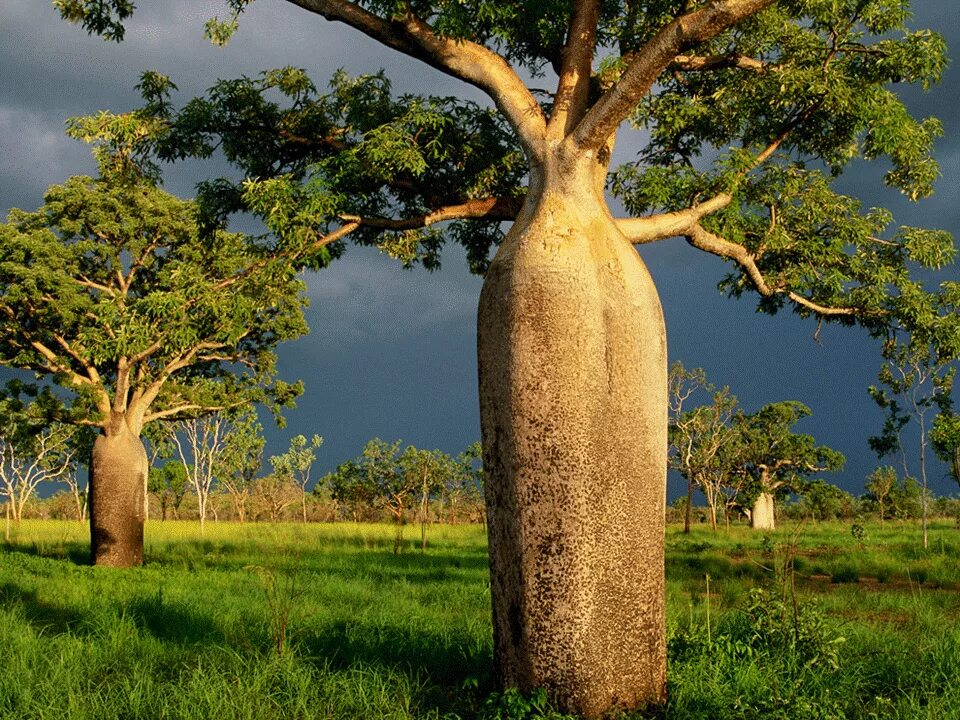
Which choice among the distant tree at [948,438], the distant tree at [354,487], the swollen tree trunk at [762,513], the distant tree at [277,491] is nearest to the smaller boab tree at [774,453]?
the swollen tree trunk at [762,513]

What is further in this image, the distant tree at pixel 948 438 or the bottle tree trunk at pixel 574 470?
the distant tree at pixel 948 438

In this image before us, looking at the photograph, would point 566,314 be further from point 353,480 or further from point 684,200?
point 353,480

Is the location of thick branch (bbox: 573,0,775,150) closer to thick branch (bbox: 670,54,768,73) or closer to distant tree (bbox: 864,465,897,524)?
thick branch (bbox: 670,54,768,73)

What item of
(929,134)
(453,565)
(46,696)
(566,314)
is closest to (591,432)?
(566,314)

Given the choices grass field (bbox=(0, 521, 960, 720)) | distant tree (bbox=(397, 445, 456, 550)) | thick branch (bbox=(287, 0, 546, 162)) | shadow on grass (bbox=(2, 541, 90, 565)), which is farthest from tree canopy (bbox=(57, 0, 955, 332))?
distant tree (bbox=(397, 445, 456, 550))

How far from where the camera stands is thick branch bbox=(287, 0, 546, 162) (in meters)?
5.51

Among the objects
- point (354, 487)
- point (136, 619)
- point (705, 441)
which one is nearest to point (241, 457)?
point (354, 487)

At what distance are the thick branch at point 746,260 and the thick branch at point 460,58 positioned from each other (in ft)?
6.03

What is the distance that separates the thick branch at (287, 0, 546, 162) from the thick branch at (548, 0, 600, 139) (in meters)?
0.16

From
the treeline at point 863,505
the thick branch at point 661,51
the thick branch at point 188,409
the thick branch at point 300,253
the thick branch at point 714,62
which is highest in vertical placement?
the thick branch at point 714,62

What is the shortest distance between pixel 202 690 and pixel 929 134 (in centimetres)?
810

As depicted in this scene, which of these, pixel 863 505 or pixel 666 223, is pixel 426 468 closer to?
pixel 863 505

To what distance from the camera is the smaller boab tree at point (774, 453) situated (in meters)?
39.0

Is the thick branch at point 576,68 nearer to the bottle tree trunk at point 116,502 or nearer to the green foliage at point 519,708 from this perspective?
the green foliage at point 519,708
